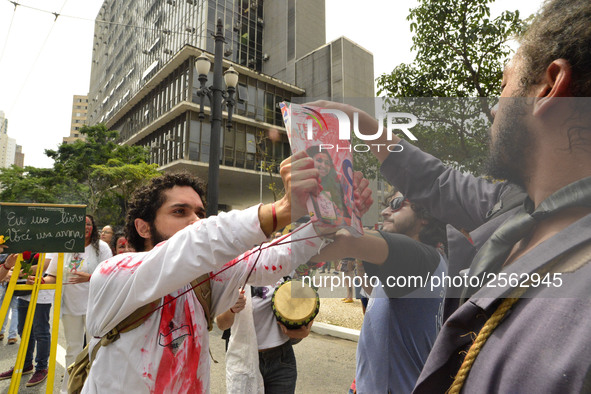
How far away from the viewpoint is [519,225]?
916 millimetres

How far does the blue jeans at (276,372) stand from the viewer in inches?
123

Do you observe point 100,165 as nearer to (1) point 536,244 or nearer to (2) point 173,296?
(2) point 173,296

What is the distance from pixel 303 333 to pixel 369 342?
47.3 inches

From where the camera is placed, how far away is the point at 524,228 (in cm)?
91

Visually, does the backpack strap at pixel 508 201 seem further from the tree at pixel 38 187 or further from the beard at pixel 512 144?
the tree at pixel 38 187

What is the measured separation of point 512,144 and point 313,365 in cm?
511

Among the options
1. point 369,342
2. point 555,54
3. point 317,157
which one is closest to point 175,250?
point 317,157

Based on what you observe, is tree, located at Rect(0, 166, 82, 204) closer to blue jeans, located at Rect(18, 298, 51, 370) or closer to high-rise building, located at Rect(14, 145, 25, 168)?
blue jeans, located at Rect(18, 298, 51, 370)

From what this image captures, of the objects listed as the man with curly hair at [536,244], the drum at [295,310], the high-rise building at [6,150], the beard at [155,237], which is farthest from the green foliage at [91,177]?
the high-rise building at [6,150]

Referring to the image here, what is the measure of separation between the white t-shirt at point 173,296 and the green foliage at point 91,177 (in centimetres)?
2035

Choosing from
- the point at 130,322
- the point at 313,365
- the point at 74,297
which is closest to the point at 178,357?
the point at 130,322

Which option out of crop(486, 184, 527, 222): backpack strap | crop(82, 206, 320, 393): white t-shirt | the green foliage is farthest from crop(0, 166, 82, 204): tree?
crop(486, 184, 527, 222): backpack strap

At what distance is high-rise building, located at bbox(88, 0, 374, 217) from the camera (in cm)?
2392

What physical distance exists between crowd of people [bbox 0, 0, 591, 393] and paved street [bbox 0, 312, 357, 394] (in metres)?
2.85
